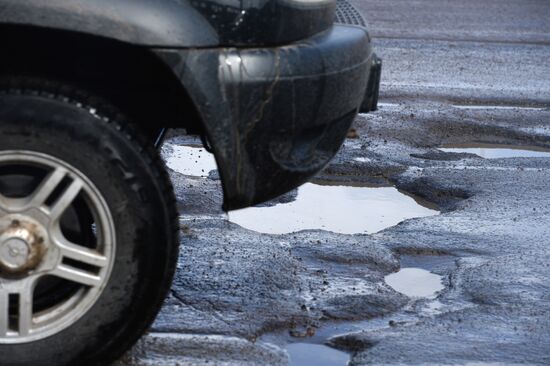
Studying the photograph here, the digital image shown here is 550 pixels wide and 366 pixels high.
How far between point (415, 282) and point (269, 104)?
1.72m

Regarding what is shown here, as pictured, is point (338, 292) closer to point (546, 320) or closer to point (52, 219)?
point (546, 320)

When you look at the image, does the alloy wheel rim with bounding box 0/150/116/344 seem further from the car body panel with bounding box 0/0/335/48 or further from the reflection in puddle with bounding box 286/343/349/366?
the reflection in puddle with bounding box 286/343/349/366

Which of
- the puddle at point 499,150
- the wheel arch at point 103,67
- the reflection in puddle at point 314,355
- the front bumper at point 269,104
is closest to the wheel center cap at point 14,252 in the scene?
the wheel arch at point 103,67

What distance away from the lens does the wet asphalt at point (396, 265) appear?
428cm

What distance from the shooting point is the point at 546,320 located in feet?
15.0

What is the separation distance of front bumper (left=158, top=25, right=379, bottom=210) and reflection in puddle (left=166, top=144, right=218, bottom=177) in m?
2.90

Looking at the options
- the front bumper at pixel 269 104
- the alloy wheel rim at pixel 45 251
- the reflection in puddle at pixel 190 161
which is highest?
the front bumper at pixel 269 104

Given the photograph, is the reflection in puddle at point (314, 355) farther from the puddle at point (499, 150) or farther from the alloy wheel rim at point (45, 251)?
the puddle at point (499, 150)

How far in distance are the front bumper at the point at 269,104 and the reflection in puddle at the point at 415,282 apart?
3.71 feet

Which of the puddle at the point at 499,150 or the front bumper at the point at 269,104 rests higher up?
the front bumper at the point at 269,104

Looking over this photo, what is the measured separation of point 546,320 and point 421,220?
154 cm

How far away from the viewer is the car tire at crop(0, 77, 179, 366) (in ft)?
11.7

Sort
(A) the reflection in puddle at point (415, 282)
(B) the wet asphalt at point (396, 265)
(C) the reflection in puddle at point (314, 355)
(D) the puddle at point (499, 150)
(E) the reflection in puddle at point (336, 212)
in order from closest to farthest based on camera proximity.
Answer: (C) the reflection in puddle at point (314, 355) → (B) the wet asphalt at point (396, 265) → (A) the reflection in puddle at point (415, 282) → (E) the reflection in puddle at point (336, 212) → (D) the puddle at point (499, 150)

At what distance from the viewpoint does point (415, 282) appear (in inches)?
201
